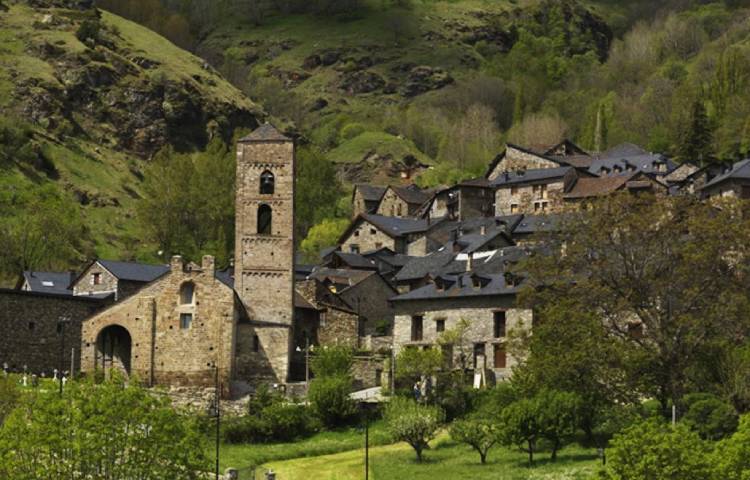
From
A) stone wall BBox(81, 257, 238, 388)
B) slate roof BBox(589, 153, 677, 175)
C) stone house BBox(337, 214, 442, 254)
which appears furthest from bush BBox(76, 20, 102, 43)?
stone wall BBox(81, 257, 238, 388)

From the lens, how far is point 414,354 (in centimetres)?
8194

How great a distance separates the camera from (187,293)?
8438cm

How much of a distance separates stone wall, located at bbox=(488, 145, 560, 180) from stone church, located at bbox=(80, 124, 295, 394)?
50784 millimetres

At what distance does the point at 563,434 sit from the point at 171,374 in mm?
24786

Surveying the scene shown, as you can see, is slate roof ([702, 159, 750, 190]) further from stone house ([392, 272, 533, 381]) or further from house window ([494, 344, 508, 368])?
house window ([494, 344, 508, 368])

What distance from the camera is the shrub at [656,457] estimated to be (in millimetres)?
53175

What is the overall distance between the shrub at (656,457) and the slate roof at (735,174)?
52013 mm

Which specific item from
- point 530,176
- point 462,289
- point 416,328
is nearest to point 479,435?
point 462,289

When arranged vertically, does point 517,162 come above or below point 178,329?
above

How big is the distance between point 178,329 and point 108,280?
48.9ft

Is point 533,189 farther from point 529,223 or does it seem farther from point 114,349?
point 114,349

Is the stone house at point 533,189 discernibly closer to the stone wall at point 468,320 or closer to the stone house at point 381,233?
the stone house at point 381,233

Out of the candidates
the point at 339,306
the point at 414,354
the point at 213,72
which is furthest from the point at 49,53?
the point at 414,354

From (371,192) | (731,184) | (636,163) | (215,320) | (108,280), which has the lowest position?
(215,320)
